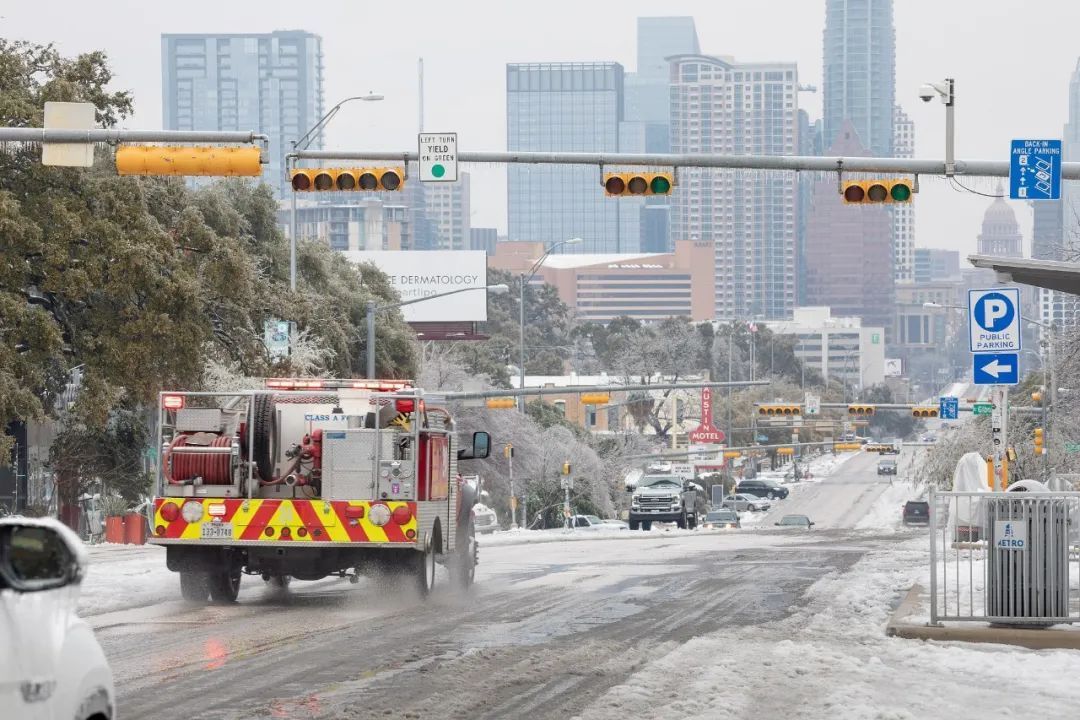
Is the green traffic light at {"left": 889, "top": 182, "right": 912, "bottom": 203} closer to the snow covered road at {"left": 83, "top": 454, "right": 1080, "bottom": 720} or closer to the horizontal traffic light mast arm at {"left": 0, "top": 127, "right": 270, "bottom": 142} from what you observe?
the snow covered road at {"left": 83, "top": 454, "right": 1080, "bottom": 720}

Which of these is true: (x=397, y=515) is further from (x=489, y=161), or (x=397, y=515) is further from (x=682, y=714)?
(x=682, y=714)

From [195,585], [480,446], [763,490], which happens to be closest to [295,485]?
[195,585]

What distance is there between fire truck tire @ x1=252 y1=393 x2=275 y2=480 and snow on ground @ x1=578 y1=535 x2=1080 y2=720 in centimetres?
531

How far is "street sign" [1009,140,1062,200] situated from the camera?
62.5ft

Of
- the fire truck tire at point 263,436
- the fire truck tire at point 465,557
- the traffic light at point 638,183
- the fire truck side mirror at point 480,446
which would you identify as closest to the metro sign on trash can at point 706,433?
the fire truck tire at point 465,557

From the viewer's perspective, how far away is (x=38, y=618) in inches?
225

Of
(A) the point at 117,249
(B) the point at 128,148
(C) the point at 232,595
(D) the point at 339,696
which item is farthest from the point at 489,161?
(A) the point at 117,249

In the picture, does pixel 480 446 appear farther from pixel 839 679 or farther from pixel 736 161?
pixel 839 679

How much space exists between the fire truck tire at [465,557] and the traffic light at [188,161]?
4898mm

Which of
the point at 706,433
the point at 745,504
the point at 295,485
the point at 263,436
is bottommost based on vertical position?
the point at 745,504

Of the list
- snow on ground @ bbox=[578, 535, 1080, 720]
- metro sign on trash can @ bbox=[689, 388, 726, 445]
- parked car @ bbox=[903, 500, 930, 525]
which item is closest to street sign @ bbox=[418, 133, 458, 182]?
snow on ground @ bbox=[578, 535, 1080, 720]

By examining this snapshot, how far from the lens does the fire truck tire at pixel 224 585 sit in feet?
59.7

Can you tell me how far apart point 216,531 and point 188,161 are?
4138 mm

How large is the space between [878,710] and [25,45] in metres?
26.2
